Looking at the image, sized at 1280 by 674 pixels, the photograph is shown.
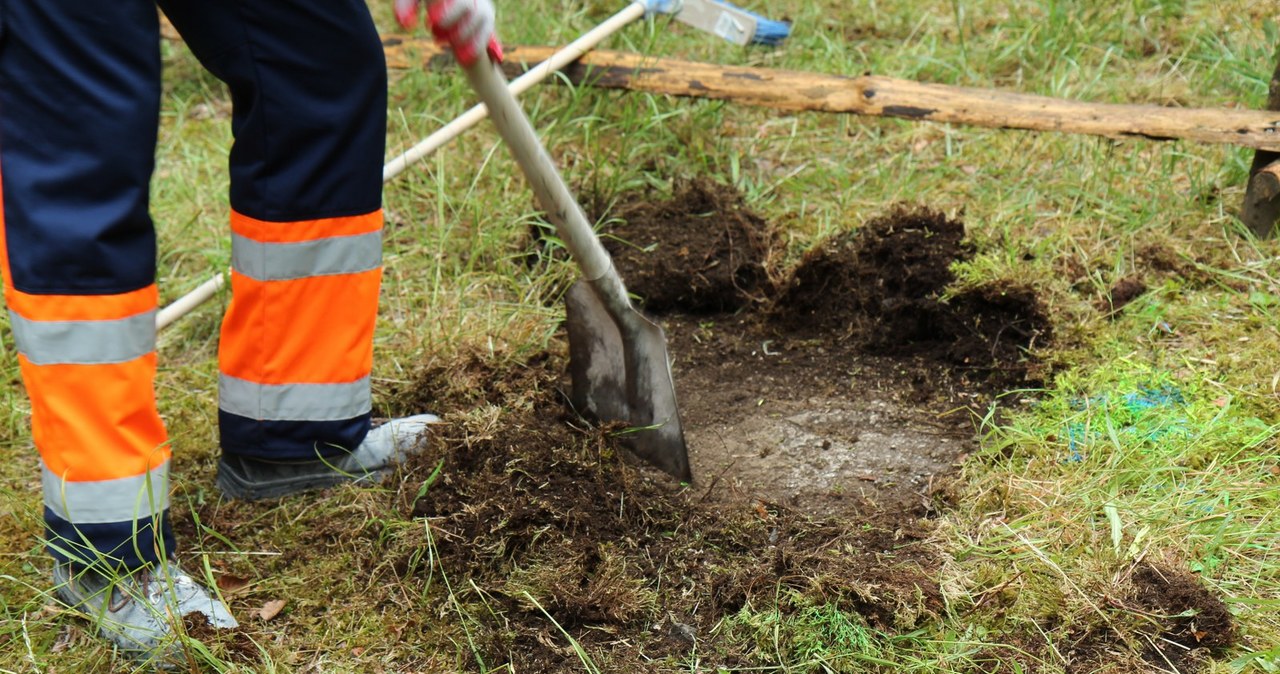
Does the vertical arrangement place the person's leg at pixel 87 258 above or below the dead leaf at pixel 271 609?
above

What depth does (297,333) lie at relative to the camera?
2307mm

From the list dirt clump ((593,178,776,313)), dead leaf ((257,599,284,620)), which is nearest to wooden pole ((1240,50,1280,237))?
dirt clump ((593,178,776,313))

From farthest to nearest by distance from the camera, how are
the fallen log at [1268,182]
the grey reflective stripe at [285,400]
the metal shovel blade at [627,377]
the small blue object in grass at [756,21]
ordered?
1. the small blue object in grass at [756,21]
2. the fallen log at [1268,182]
3. the metal shovel blade at [627,377]
4. the grey reflective stripe at [285,400]

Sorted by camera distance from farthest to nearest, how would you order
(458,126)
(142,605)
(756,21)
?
(756,21)
(458,126)
(142,605)

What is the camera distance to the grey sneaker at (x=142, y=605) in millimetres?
2021

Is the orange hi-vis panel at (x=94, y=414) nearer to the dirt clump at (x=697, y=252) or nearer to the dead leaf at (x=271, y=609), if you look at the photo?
the dead leaf at (x=271, y=609)

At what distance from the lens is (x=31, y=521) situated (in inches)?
94.7

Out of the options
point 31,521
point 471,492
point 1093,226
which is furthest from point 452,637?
point 1093,226

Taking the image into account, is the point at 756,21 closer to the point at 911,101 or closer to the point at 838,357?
the point at 911,101

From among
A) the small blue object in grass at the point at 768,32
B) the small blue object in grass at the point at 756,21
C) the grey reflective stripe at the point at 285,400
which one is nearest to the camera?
the grey reflective stripe at the point at 285,400

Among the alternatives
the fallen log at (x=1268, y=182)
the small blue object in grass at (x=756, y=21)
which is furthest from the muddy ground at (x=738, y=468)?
the small blue object in grass at (x=756, y=21)

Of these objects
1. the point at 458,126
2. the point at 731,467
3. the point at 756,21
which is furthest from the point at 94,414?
the point at 756,21

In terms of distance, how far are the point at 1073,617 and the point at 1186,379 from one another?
36.5 inches

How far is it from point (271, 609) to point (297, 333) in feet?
1.83
